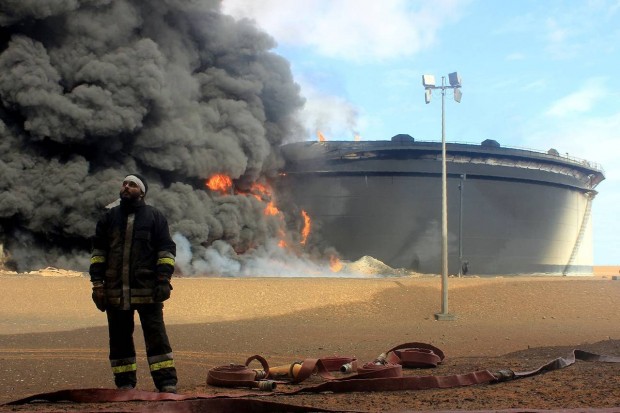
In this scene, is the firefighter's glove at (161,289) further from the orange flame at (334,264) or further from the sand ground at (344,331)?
the orange flame at (334,264)

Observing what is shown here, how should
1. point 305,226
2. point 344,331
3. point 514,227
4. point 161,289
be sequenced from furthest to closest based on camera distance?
point 514,227 → point 305,226 → point 344,331 → point 161,289

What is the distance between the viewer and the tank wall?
35156mm

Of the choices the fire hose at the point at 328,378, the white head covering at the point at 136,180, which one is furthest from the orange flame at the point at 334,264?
the white head covering at the point at 136,180

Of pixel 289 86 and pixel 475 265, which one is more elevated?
pixel 289 86

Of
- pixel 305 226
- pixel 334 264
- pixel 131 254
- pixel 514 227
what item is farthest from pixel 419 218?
pixel 131 254

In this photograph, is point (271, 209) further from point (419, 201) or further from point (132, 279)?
point (132, 279)

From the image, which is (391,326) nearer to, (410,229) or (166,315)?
(166,315)

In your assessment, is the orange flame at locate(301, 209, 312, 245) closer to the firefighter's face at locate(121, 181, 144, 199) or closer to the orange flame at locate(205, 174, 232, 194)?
the orange flame at locate(205, 174, 232, 194)

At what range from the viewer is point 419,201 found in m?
35.4

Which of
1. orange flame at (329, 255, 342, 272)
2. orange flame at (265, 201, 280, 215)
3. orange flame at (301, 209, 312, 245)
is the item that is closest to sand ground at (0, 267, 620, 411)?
orange flame at (329, 255, 342, 272)

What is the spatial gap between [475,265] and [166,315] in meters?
22.9

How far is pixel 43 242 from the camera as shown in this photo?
2895 cm

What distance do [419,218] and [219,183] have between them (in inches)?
437

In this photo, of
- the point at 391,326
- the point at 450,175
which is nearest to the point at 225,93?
the point at 450,175
